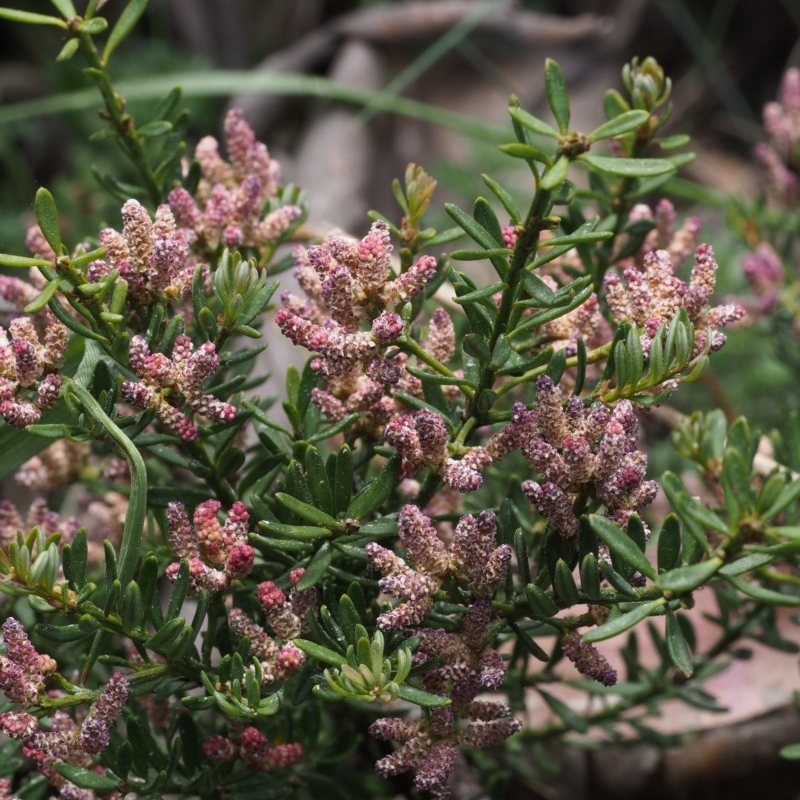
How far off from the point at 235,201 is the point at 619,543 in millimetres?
342

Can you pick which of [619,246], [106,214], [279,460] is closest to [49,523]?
[279,460]

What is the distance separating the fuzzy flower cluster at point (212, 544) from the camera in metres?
0.54

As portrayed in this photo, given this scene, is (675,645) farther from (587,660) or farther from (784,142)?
(784,142)

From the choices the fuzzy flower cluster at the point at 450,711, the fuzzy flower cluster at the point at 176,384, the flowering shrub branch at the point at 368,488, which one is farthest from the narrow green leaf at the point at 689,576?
the fuzzy flower cluster at the point at 176,384

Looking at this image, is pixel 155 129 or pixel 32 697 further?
pixel 155 129

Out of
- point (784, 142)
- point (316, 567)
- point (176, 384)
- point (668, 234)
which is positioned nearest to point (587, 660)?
point (316, 567)

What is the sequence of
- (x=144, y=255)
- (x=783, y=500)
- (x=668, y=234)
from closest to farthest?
(x=783, y=500) < (x=144, y=255) < (x=668, y=234)

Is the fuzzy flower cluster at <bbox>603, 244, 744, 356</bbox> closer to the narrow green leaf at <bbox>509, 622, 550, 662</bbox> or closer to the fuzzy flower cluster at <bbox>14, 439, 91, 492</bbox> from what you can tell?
the narrow green leaf at <bbox>509, 622, 550, 662</bbox>

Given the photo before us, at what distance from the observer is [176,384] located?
1.73ft

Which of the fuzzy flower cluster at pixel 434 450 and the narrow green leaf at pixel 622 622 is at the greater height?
the fuzzy flower cluster at pixel 434 450

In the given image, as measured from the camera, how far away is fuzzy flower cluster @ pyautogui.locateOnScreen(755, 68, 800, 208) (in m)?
1.16

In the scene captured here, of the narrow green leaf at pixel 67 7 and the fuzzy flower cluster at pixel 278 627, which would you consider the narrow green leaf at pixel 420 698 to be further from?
the narrow green leaf at pixel 67 7

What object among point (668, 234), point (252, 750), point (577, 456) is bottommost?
point (252, 750)

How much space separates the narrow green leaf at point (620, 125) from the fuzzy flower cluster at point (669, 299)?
0.25ft
